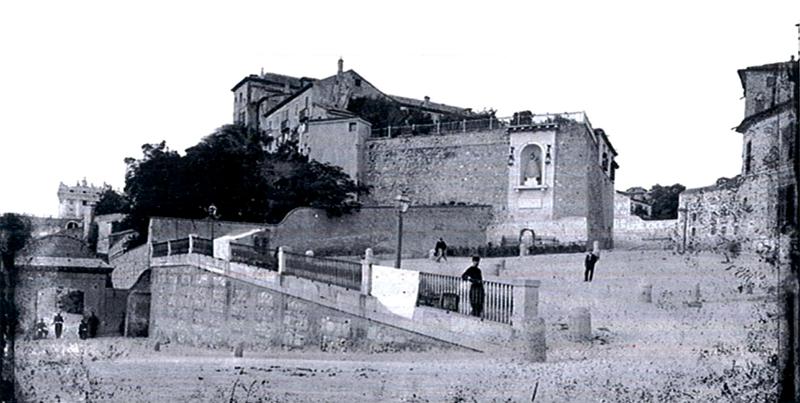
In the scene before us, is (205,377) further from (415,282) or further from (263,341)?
(263,341)

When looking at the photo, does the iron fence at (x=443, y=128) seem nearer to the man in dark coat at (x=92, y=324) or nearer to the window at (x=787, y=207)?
the man in dark coat at (x=92, y=324)

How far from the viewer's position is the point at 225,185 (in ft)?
153

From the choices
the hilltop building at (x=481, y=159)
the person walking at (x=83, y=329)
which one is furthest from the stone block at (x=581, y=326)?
the hilltop building at (x=481, y=159)

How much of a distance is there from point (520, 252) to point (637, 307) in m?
18.9

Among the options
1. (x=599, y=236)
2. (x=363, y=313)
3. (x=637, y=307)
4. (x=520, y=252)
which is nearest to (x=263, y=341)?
(x=363, y=313)

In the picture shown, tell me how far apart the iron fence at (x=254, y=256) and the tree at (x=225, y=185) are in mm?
18918

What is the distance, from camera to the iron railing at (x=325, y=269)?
824 inches

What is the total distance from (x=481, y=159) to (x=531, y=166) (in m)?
3.20

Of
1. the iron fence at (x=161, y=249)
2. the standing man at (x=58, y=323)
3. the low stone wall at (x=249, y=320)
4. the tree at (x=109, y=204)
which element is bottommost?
the standing man at (x=58, y=323)

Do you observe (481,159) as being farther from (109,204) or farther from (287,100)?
(109,204)

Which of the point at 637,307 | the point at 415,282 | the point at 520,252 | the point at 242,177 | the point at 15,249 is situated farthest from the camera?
the point at 242,177

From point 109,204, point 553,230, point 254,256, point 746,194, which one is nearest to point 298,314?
point 254,256

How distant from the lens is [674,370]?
1352 cm

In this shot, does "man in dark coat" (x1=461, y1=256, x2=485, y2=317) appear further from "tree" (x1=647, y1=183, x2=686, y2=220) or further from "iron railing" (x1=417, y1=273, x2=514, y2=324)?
"tree" (x1=647, y1=183, x2=686, y2=220)
